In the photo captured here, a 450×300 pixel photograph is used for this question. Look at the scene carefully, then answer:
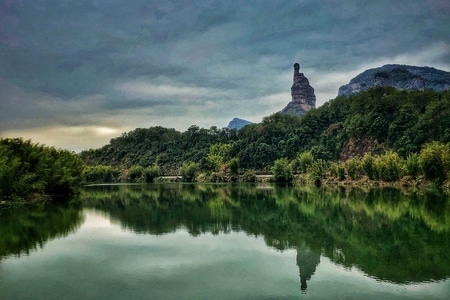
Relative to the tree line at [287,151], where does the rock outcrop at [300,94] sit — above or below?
above

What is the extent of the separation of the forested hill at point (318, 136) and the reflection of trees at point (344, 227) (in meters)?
30.6

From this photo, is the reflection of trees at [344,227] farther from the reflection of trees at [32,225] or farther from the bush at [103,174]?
the bush at [103,174]

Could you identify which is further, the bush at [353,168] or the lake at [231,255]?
the bush at [353,168]

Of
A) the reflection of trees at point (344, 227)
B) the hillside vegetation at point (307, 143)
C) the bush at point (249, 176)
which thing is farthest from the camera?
the bush at point (249, 176)

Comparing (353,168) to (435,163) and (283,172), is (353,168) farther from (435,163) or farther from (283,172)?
(283,172)

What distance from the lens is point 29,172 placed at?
30375 millimetres

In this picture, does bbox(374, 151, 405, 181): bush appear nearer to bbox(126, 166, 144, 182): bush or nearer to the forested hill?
the forested hill

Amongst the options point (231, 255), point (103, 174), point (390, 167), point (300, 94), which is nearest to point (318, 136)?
point (390, 167)

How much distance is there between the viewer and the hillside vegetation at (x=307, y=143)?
52438mm

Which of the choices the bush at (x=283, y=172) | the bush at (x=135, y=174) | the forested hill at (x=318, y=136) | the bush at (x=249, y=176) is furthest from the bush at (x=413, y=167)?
the bush at (x=135, y=174)

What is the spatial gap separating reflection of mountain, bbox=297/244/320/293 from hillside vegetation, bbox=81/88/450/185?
26.5 metres

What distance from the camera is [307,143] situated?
3009 inches

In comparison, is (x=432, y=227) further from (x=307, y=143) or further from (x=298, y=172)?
(x=307, y=143)

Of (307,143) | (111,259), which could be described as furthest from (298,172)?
(111,259)
